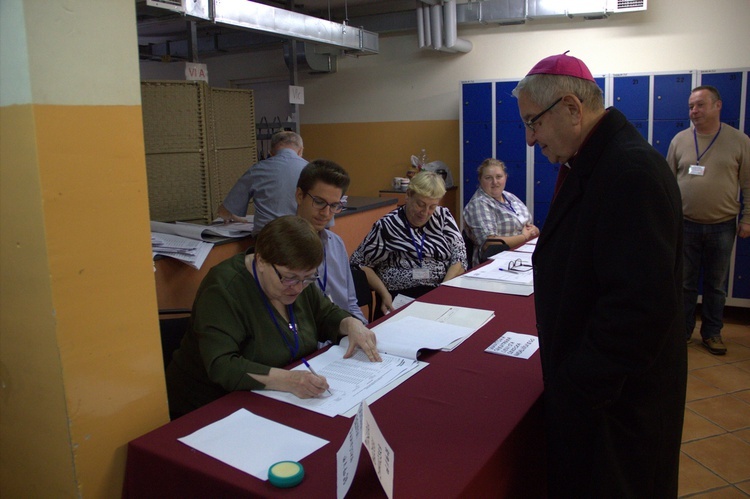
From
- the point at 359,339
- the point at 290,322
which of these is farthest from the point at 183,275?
the point at 359,339

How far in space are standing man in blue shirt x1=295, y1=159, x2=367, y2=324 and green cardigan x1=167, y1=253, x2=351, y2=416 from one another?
598mm

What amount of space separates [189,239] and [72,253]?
227cm

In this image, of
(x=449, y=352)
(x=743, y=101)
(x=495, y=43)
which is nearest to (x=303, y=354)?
(x=449, y=352)

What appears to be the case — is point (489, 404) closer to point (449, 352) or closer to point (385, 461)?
point (449, 352)

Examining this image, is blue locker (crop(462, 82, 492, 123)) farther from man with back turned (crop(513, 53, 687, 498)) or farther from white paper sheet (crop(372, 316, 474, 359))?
man with back turned (crop(513, 53, 687, 498))

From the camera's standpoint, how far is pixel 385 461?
42.9 inches

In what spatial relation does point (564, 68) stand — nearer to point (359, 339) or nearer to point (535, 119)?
point (535, 119)

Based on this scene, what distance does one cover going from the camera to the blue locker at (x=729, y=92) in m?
4.75

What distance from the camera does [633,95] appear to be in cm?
514

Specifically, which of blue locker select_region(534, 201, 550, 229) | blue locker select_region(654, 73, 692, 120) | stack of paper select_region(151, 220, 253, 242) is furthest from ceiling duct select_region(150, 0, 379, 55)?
blue locker select_region(654, 73, 692, 120)

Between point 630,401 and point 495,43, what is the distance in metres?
5.50

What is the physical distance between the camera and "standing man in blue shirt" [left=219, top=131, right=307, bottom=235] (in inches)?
153

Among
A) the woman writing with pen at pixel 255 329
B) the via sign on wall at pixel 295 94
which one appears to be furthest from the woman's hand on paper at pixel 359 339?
the via sign on wall at pixel 295 94

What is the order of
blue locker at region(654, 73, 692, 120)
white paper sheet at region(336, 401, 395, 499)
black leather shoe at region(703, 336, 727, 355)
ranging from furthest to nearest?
blue locker at region(654, 73, 692, 120), black leather shoe at region(703, 336, 727, 355), white paper sheet at region(336, 401, 395, 499)
